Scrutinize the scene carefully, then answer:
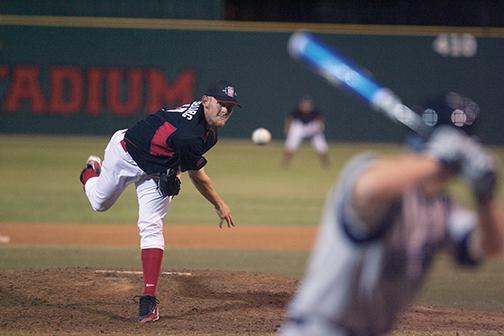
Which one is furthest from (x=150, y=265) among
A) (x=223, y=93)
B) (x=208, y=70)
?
(x=208, y=70)

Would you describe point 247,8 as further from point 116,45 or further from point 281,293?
point 281,293

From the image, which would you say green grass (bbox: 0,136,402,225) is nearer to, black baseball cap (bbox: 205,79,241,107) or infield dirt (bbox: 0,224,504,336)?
infield dirt (bbox: 0,224,504,336)

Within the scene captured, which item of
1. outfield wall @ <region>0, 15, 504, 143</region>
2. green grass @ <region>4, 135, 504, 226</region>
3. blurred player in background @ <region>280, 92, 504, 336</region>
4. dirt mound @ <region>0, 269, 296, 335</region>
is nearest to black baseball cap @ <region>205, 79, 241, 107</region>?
dirt mound @ <region>0, 269, 296, 335</region>

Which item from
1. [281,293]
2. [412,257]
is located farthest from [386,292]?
[281,293]

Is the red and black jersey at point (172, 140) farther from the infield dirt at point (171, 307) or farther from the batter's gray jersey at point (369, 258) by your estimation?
the batter's gray jersey at point (369, 258)

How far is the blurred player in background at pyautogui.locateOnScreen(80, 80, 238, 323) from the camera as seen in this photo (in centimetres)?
684

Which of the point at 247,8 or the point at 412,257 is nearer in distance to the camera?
the point at 412,257

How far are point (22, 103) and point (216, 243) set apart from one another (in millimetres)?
15012

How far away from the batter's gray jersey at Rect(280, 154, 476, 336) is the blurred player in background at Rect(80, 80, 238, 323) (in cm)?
349

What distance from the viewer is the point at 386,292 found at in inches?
134

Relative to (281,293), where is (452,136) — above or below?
above

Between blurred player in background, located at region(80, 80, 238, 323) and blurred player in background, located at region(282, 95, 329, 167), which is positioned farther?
blurred player in background, located at region(282, 95, 329, 167)

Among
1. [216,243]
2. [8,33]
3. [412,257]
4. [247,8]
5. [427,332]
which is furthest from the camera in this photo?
[247,8]

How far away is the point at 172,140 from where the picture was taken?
682 cm
